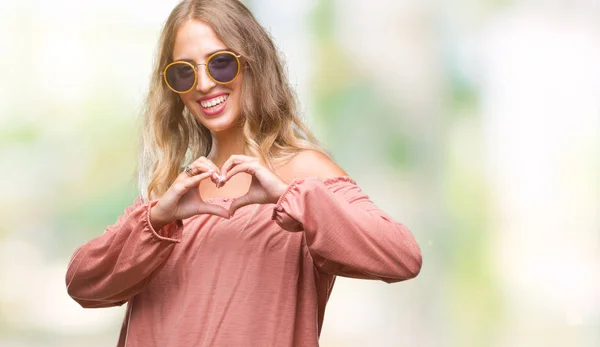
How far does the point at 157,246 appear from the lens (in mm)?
1839

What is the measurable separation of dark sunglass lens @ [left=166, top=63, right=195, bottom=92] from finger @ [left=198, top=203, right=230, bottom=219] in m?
0.29

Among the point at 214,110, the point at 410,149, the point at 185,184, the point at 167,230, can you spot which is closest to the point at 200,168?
the point at 185,184

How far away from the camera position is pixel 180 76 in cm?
201

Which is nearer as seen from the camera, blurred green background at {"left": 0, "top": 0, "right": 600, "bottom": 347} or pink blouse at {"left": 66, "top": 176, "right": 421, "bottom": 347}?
pink blouse at {"left": 66, "top": 176, "right": 421, "bottom": 347}

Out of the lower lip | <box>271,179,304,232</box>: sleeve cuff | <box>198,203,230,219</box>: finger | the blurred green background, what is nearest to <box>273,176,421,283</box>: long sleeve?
<box>271,179,304,232</box>: sleeve cuff

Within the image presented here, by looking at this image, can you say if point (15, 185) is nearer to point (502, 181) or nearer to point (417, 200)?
point (417, 200)

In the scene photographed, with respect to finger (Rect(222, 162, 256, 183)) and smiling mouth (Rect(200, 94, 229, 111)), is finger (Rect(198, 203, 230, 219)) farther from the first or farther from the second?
smiling mouth (Rect(200, 94, 229, 111))

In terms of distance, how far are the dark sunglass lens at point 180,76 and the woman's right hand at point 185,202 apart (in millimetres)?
250

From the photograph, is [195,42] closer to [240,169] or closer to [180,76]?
[180,76]

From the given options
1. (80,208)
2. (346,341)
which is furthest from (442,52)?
(80,208)

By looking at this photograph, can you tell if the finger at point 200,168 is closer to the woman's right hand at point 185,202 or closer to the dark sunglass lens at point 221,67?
the woman's right hand at point 185,202

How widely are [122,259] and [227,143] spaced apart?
1.15 ft

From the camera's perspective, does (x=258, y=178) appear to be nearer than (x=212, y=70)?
Yes

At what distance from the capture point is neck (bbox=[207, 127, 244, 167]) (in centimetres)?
208
